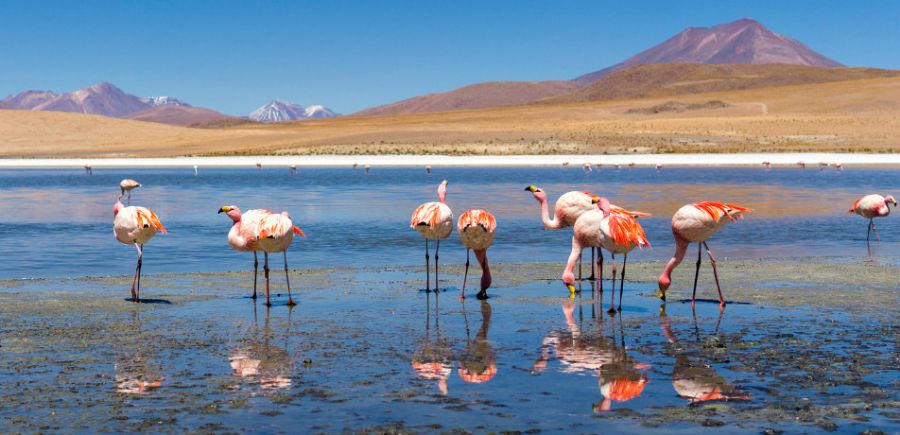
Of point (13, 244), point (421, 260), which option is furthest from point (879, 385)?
point (13, 244)

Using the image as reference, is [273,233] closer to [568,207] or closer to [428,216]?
[428,216]

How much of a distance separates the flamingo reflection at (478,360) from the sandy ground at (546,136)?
58.2 m

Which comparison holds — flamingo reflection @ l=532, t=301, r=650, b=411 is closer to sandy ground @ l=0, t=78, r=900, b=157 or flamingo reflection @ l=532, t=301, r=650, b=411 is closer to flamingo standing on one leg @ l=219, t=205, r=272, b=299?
flamingo standing on one leg @ l=219, t=205, r=272, b=299

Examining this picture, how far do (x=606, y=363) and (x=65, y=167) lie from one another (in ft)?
203

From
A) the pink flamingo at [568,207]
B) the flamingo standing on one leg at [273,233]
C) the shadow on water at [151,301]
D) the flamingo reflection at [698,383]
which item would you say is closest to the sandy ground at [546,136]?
the pink flamingo at [568,207]

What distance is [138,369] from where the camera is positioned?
8.52m

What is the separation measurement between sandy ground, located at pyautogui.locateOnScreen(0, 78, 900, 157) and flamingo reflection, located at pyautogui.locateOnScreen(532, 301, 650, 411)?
190 feet

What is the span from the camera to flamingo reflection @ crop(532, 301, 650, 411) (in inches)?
307

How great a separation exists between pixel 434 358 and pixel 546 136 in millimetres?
72302

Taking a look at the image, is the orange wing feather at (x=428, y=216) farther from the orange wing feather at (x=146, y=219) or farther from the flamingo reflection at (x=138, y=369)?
the flamingo reflection at (x=138, y=369)

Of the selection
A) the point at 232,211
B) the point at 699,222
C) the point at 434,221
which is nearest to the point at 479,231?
the point at 434,221

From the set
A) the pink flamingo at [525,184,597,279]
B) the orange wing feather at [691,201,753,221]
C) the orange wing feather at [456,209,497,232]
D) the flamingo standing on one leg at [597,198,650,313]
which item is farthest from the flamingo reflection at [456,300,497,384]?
the pink flamingo at [525,184,597,279]

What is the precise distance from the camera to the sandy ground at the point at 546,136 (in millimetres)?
71637

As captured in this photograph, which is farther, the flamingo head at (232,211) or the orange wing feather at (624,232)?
the flamingo head at (232,211)
